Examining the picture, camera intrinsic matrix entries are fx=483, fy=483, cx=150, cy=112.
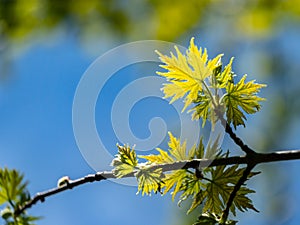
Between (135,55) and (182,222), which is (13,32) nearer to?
(135,55)

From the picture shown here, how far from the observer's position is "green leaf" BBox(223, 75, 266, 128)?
44 cm

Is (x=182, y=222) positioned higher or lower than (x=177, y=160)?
higher

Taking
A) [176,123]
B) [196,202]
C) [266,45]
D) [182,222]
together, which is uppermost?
[266,45]

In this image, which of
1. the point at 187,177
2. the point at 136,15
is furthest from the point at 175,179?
the point at 136,15

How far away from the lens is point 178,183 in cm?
44

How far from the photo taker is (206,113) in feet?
1.46

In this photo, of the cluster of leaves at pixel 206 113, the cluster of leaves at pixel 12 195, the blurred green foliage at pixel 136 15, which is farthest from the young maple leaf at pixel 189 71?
the blurred green foliage at pixel 136 15

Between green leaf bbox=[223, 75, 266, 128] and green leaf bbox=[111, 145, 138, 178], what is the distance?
0.31 feet

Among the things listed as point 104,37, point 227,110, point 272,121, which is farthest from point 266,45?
point 227,110

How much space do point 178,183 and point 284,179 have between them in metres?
3.13

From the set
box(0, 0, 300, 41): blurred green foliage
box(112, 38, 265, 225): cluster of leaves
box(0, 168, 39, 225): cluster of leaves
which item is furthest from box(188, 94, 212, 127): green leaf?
box(0, 0, 300, 41): blurred green foliage

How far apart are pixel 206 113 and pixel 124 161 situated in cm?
9

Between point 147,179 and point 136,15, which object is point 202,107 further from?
point 136,15

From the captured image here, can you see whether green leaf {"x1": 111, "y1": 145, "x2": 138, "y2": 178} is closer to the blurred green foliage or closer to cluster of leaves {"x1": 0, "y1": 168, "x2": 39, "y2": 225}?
cluster of leaves {"x1": 0, "y1": 168, "x2": 39, "y2": 225}
